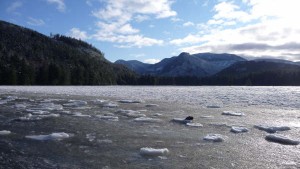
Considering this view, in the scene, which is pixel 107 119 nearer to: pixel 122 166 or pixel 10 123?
pixel 10 123

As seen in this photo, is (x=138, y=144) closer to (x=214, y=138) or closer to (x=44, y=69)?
(x=214, y=138)

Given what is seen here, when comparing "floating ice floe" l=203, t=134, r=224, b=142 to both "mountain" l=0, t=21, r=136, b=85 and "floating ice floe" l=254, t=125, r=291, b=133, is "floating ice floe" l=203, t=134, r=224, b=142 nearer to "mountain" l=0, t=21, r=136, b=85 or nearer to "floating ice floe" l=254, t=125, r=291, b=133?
"floating ice floe" l=254, t=125, r=291, b=133

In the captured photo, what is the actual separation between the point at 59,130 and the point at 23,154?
133 inches

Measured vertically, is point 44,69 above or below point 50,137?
above

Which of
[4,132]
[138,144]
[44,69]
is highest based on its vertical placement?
[44,69]

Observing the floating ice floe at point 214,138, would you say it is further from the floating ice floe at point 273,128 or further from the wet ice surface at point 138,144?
the floating ice floe at point 273,128

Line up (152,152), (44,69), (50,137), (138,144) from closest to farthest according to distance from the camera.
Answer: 1. (152,152)
2. (138,144)
3. (50,137)
4. (44,69)

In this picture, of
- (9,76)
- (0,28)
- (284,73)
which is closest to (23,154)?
(9,76)

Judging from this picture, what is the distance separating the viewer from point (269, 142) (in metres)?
10.2

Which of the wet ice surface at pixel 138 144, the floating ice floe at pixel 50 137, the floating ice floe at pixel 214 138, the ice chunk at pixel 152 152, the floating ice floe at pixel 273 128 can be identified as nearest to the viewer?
the wet ice surface at pixel 138 144

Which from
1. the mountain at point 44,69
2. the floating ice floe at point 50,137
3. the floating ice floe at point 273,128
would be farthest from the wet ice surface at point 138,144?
the mountain at point 44,69

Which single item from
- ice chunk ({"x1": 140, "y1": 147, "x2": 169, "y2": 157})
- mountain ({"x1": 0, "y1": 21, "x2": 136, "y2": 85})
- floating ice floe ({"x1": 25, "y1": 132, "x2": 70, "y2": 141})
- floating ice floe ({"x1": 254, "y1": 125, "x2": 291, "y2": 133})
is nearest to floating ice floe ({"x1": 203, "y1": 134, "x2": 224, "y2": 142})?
ice chunk ({"x1": 140, "y1": 147, "x2": 169, "y2": 157})

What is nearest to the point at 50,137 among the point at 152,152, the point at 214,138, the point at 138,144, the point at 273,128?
the point at 138,144

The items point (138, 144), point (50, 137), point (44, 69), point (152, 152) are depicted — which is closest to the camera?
point (152, 152)
